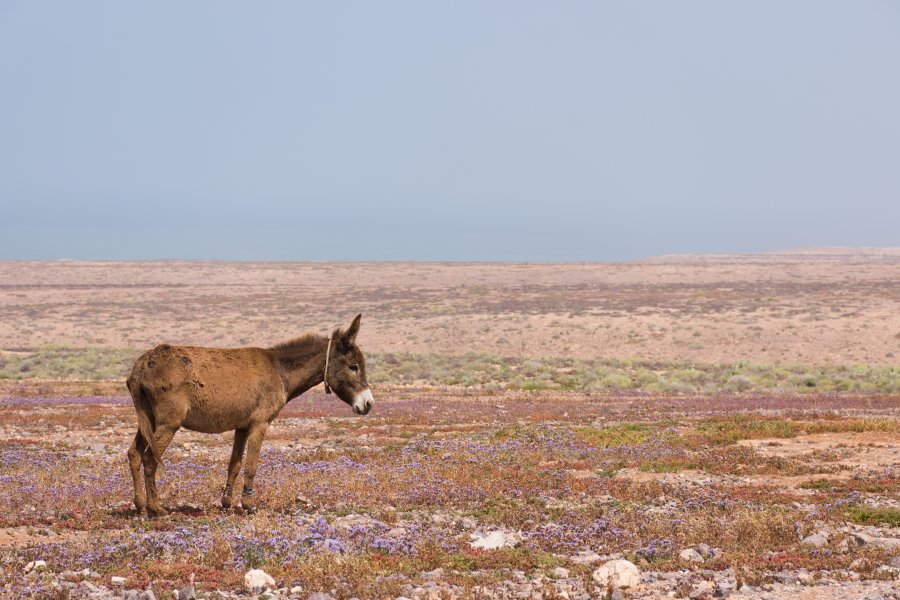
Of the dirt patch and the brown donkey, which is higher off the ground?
the brown donkey

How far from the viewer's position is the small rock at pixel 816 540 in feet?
36.2

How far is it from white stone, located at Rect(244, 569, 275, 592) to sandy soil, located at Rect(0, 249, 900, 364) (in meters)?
48.7

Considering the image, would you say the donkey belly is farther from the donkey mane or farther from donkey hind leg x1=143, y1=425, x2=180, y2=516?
the donkey mane

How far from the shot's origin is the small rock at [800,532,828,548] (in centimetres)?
1102

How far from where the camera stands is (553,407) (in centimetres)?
3216

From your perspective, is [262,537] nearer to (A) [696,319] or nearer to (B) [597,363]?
(B) [597,363]

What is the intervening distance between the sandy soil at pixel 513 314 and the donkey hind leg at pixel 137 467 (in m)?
46.7

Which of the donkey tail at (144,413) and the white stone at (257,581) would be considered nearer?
the white stone at (257,581)

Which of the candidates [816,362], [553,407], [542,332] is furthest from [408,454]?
[542,332]

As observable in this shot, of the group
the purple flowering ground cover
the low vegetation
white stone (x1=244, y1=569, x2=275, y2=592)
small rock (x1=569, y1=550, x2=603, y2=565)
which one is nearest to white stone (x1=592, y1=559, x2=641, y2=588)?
the purple flowering ground cover

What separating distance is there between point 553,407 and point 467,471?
51.5ft

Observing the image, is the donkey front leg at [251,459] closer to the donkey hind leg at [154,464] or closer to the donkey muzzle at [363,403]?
the donkey hind leg at [154,464]

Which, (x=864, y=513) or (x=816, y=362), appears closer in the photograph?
(x=864, y=513)

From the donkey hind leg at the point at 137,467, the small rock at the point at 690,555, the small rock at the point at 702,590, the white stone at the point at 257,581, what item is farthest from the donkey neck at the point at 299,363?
the small rock at the point at 702,590
